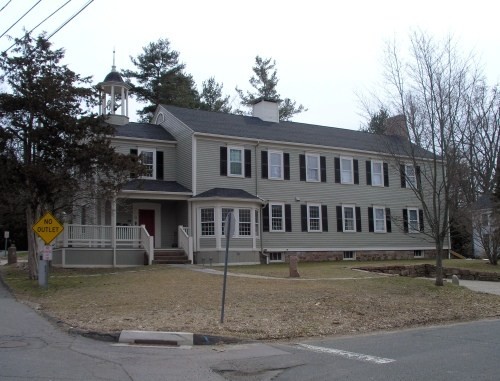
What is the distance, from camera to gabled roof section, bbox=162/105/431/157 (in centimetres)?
2897

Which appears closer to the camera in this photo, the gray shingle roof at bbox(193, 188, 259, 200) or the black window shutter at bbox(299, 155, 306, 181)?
the gray shingle roof at bbox(193, 188, 259, 200)

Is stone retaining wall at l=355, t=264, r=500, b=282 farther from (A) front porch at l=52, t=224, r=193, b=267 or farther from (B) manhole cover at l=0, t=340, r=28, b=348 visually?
(B) manhole cover at l=0, t=340, r=28, b=348

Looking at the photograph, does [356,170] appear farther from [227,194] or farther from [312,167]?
[227,194]

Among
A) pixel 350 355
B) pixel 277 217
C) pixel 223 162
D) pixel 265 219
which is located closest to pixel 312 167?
pixel 277 217

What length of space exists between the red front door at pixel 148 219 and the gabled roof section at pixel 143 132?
12.8 ft

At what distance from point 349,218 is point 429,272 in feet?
24.0

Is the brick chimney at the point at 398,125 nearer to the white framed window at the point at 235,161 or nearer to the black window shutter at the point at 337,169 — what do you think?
the white framed window at the point at 235,161

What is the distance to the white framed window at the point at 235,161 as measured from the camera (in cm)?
2836

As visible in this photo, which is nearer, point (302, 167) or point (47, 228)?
point (47, 228)

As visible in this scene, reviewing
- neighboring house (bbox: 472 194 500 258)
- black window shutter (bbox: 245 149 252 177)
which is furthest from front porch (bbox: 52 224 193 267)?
neighboring house (bbox: 472 194 500 258)

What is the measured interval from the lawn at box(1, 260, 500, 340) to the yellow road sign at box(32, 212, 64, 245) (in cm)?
164

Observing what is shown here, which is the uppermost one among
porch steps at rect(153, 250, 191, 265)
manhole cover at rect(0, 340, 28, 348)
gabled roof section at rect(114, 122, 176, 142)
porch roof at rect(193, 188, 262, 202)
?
gabled roof section at rect(114, 122, 176, 142)

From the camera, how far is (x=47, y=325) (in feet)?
34.8

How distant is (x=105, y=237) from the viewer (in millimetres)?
25109
